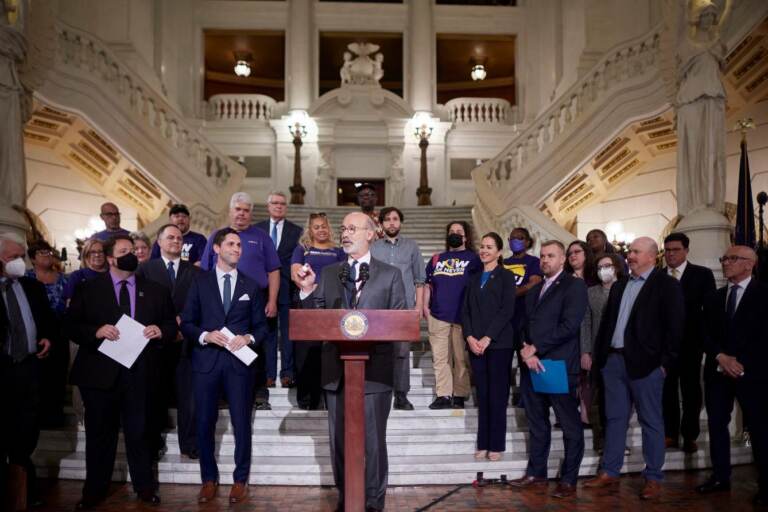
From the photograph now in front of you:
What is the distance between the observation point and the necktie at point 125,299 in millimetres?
5254

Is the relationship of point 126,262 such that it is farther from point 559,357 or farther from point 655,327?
point 655,327

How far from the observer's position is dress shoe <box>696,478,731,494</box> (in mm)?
5473

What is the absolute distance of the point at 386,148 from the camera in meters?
20.3

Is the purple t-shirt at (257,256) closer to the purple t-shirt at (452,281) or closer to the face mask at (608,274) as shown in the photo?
the purple t-shirt at (452,281)

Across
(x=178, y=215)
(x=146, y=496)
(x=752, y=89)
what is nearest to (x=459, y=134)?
(x=752, y=89)

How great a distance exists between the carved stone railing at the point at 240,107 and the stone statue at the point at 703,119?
1279 cm

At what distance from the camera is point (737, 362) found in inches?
215

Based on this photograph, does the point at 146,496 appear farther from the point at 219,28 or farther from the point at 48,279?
the point at 219,28

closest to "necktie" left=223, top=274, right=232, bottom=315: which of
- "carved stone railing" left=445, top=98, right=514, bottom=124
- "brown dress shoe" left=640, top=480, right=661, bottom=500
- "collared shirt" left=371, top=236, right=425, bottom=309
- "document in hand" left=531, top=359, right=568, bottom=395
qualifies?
"collared shirt" left=371, top=236, right=425, bottom=309

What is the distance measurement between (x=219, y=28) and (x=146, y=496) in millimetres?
17338

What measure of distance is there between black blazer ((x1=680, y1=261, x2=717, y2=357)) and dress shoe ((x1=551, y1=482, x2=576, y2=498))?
1.64 metres

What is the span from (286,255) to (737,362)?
13.1 feet

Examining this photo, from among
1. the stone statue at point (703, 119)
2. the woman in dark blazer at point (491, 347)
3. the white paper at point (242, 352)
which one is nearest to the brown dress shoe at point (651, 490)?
the woman in dark blazer at point (491, 347)

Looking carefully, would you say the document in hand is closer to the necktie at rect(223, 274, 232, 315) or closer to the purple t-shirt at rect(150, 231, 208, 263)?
the necktie at rect(223, 274, 232, 315)
